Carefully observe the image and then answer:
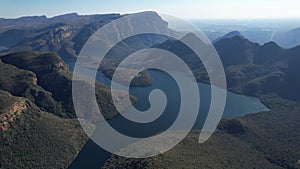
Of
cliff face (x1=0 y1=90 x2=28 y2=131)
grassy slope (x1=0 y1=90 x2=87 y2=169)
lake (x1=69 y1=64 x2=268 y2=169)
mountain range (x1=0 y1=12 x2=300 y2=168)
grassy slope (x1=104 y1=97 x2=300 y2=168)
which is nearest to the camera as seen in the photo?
grassy slope (x1=104 y1=97 x2=300 y2=168)

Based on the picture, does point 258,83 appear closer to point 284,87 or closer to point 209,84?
point 284,87

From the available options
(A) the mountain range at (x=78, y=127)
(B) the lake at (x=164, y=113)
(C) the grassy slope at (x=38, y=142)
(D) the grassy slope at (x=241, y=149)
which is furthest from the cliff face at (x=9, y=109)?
(D) the grassy slope at (x=241, y=149)

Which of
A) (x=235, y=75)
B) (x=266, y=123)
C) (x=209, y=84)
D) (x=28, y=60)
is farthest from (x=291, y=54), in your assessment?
(x=28, y=60)

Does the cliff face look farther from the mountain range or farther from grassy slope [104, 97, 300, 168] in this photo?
grassy slope [104, 97, 300, 168]

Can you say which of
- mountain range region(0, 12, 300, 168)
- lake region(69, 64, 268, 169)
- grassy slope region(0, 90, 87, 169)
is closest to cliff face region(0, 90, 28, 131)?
mountain range region(0, 12, 300, 168)

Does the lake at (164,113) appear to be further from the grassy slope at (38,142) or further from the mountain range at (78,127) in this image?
the mountain range at (78,127)
